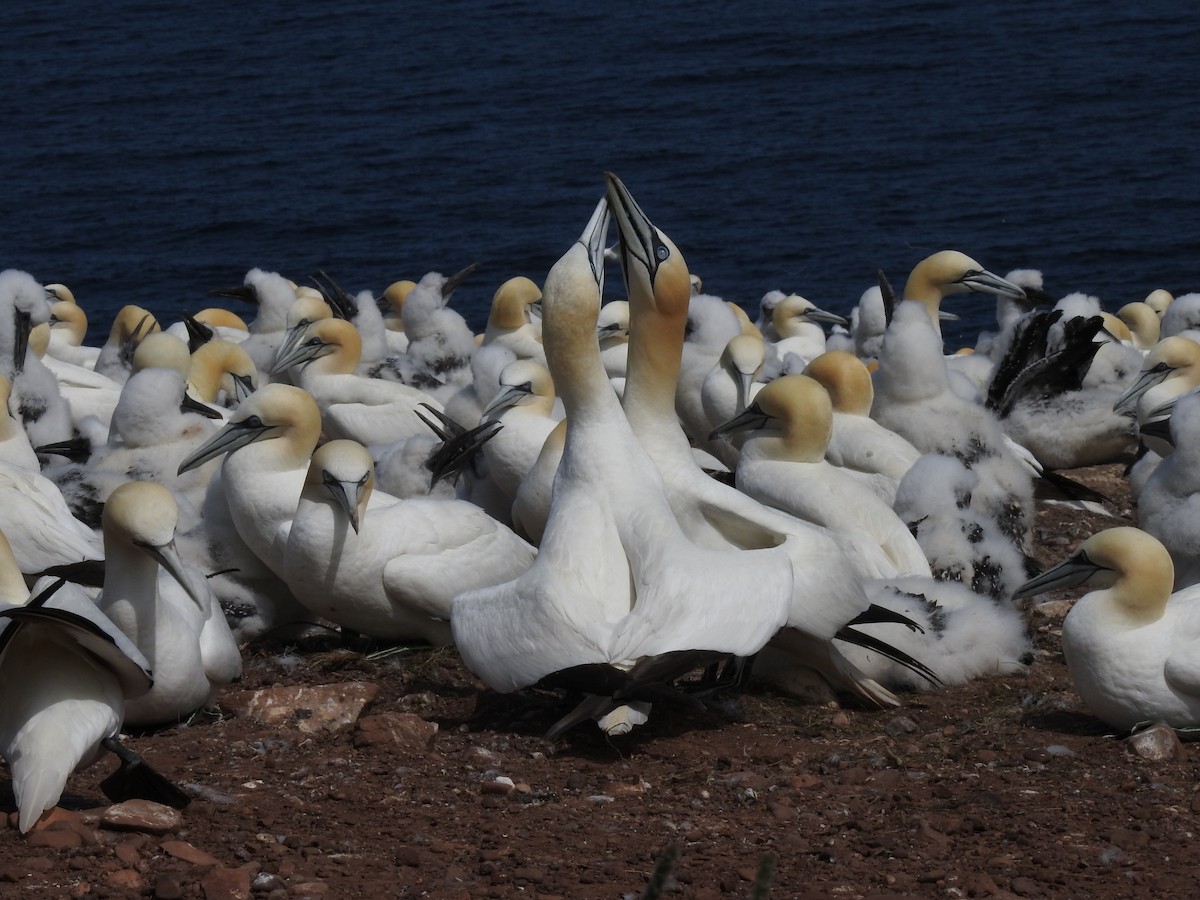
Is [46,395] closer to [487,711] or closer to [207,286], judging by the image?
[487,711]

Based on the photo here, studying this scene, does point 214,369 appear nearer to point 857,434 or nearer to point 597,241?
point 857,434

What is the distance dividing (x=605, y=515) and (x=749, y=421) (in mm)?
1985

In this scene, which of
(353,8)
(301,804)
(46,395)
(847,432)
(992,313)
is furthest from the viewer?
(353,8)

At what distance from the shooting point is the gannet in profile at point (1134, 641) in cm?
530

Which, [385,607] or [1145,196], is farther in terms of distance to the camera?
[1145,196]

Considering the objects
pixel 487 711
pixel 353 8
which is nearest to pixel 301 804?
pixel 487 711

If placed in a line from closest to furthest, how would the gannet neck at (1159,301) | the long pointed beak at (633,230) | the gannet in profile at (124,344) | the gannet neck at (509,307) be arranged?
the long pointed beak at (633,230) → the gannet neck at (509,307) → the gannet in profile at (124,344) → the gannet neck at (1159,301)

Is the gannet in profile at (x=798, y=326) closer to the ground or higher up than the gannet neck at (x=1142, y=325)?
closer to the ground

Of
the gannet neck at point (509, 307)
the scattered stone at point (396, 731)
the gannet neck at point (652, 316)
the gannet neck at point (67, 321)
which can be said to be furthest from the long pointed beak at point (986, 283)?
Answer: the gannet neck at point (67, 321)

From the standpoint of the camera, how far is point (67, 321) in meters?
A: 13.6

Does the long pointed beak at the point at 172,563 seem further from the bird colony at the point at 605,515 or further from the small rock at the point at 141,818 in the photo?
the small rock at the point at 141,818

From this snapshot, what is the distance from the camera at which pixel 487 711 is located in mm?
5734

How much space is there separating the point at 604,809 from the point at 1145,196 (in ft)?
64.9

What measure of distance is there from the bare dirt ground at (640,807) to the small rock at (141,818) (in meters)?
0.03
